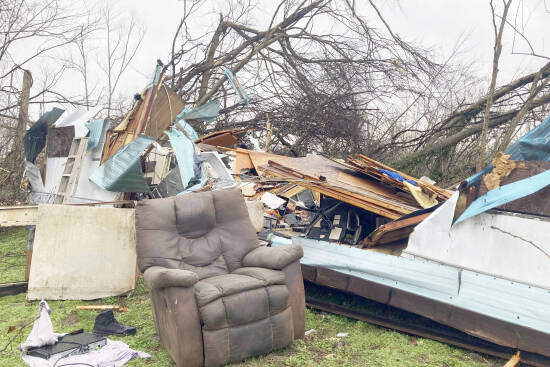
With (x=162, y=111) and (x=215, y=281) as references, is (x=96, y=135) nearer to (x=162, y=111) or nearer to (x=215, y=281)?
(x=162, y=111)

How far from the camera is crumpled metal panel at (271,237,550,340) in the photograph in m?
2.85

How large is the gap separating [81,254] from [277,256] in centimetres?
211

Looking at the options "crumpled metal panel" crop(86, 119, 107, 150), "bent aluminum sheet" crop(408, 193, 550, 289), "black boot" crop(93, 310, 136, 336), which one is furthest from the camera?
"crumpled metal panel" crop(86, 119, 107, 150)

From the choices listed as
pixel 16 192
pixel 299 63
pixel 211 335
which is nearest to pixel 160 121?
pixel 16 192

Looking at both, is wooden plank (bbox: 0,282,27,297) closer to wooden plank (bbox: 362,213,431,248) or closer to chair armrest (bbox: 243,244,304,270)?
chair armrest (bbox: 243,244,304,270)

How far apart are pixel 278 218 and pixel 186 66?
5.12 m

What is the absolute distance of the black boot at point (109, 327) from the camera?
130 inches

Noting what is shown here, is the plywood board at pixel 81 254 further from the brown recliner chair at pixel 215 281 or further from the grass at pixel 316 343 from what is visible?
the brown recliner chair at pixel 215 281

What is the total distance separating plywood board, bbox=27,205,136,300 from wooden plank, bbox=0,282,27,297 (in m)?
0.44

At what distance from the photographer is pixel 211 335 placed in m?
2.69

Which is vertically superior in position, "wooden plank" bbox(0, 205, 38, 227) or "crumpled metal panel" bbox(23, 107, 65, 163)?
"crumpled metal panel" bbox(23, 107, 65, 163)

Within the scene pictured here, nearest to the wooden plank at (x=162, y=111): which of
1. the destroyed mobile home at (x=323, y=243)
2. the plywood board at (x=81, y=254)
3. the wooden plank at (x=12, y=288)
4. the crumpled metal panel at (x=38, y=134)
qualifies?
the destroyed mobile home at (x=323, y=243)

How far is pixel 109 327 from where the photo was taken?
3.34 meters

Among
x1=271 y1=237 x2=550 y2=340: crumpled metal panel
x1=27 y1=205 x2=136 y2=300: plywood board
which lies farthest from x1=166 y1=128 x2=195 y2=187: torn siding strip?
x1=271 y1=237 x2=550 y2=340: crumpled metal panel
